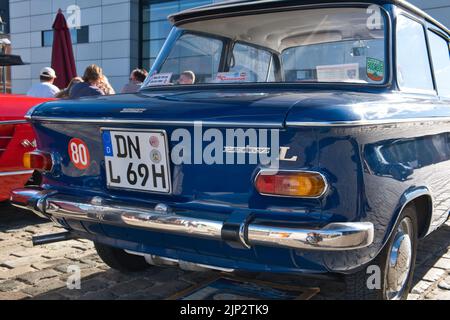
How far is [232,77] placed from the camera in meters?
3.21

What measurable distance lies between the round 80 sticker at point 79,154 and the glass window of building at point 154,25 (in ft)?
50.6

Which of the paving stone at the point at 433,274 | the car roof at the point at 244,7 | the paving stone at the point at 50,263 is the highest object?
the car roof at the point at 244,7

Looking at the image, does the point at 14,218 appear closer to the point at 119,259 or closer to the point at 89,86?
the point at 89,86

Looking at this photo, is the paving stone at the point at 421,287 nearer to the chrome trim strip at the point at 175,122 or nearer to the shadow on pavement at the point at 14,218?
the chrome trim strip at the point at 175,122

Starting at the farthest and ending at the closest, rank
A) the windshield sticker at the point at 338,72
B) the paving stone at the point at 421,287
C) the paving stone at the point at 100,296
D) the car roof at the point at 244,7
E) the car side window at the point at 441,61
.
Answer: the car side window at the point at 441,61
the paving stone at the point at 421,287
the paving stone at the point at 100,296
the car roof at the point at 244,7
the windshield sticker at the point at 338,72

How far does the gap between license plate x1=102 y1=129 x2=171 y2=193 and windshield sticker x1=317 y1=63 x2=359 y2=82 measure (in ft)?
3.68

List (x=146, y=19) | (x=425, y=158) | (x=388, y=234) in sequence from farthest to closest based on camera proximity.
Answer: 1. (x=146, y=19)
2. (x=425, y=158)
3. (x=388, y=234)

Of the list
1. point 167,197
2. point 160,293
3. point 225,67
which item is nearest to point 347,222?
point 167,197

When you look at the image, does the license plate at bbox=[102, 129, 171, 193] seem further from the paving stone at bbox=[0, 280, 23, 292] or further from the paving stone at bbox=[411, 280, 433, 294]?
the paving stone at bbox=[411, 280, 433, 294]

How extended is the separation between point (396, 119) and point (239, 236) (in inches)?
37.4

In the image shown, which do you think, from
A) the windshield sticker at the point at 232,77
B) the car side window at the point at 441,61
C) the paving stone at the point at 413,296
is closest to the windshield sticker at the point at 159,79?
the windshield sticker at the point at 232,77

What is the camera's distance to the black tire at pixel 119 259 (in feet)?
10.8

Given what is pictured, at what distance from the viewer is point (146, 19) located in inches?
726

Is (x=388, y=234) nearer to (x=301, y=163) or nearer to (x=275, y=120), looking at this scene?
(x=301, y=163)
